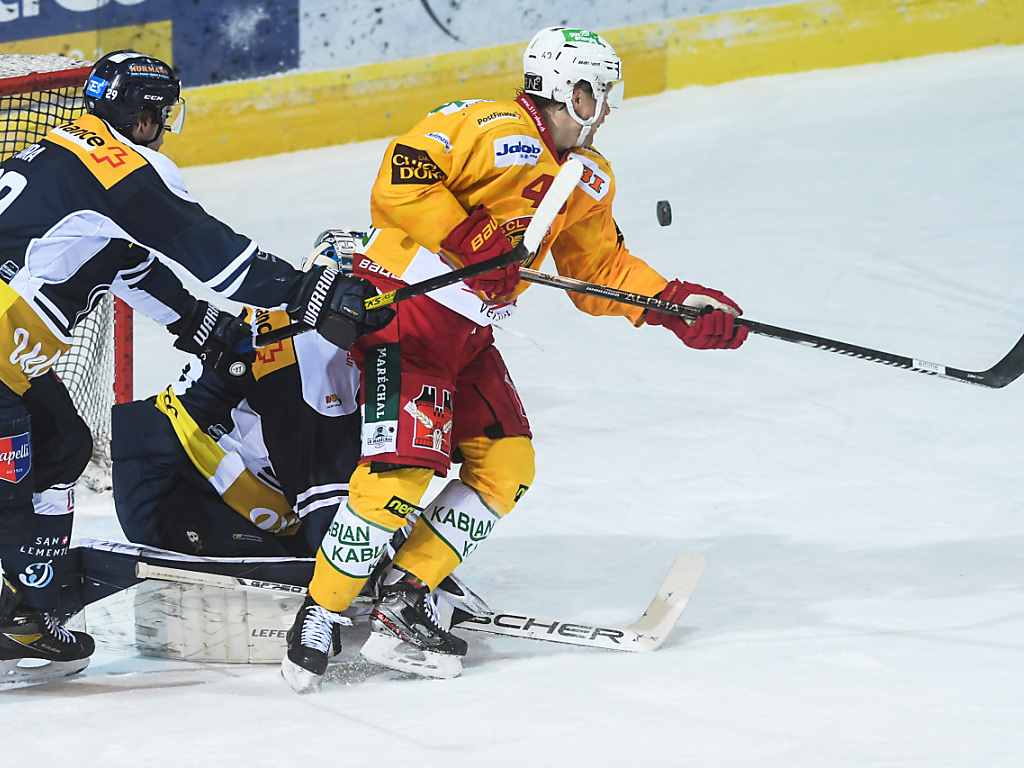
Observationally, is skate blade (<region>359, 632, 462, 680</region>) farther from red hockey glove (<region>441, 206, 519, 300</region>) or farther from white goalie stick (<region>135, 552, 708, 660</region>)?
red hockey glove (<region>441, 206, 519, 300</region>)

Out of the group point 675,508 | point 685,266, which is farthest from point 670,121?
point 675,508

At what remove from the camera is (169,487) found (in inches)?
122

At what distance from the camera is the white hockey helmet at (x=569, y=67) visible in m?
2.83

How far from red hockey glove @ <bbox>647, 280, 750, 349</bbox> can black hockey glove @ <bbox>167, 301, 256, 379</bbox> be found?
0.91 metres

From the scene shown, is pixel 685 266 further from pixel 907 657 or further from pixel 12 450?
pixel 12 450

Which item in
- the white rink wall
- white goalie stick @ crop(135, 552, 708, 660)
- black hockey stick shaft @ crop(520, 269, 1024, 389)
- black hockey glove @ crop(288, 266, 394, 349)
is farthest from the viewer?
the white rink wall

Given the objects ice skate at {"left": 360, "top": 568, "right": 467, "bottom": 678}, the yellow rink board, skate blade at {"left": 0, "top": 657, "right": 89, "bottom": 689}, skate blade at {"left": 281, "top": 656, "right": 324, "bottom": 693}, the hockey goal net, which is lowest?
skate blade at {"left": 0, "top": 657, "right": 89, "bottom": 689}

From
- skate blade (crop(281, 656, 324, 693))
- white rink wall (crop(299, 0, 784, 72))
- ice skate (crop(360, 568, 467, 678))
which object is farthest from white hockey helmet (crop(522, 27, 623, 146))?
white rink wall (crop(299, 0, 784, 72))

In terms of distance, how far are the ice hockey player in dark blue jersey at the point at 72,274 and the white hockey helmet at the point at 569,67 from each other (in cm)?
64

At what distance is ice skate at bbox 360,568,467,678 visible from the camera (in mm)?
2713

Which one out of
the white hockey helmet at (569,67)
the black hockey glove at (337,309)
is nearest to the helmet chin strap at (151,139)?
the black hockey glove at (337,309)

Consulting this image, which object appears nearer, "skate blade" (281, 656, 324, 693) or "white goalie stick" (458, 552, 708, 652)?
"skate blade" (281, 656, 324, 693)

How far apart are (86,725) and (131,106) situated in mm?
1134

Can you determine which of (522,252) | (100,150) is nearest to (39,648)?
(100,150)
